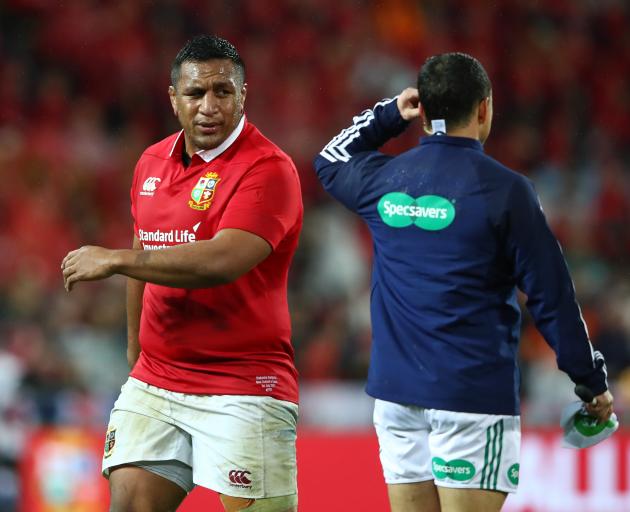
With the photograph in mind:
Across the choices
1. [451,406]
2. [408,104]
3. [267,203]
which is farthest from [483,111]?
[451,406]

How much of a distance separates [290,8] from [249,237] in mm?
9099

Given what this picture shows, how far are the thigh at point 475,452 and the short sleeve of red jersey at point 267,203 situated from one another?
2.70 feet

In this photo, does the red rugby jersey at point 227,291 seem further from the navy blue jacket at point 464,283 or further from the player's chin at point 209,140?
the navy blue jacket at point 464,283

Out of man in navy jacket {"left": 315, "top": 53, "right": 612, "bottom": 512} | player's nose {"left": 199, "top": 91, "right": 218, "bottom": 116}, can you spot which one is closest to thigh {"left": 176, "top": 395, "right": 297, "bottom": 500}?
man in navy jacket {"left": 315, "top": 53, "right": 612, "bottom": 512}

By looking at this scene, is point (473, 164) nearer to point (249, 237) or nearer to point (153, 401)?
point (249, 237)

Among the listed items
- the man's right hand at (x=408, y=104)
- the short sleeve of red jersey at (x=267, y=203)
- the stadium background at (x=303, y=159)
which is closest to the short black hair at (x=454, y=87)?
the man's right hand at (x=408, y=104)

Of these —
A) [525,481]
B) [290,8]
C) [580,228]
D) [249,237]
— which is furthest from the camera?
[290,8]

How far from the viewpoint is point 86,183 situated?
1027 centimetres

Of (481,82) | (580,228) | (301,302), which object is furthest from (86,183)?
(481,82)

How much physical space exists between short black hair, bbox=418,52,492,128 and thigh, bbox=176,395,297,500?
116 centimetres

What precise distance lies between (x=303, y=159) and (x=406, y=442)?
7.57 metres

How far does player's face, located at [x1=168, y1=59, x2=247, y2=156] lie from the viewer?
4.10 m

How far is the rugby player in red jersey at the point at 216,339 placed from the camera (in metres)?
4.00

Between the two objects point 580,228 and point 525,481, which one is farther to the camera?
point 580,228
